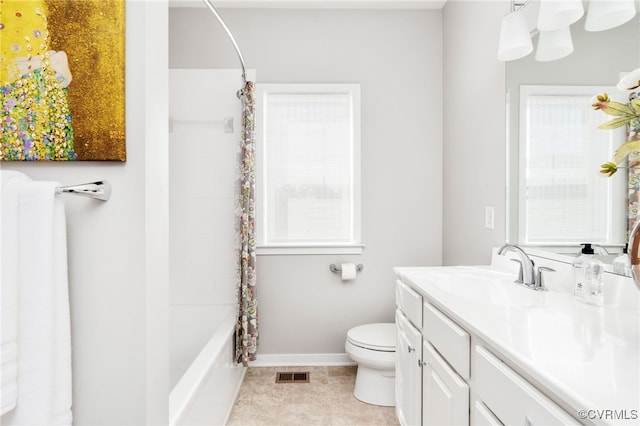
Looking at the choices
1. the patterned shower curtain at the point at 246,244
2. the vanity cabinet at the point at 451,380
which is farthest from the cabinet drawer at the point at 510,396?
the patterned shower curtain at the point at 246,244

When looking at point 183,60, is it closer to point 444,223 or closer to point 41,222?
point 41,222

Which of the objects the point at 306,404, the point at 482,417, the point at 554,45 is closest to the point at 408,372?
the point at 482,417

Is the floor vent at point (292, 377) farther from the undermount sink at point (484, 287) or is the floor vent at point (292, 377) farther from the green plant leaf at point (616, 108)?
the green plant leaf at point (616, 108)

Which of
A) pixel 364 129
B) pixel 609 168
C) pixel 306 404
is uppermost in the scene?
pixel 364 129

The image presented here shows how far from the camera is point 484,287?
4.74 feet

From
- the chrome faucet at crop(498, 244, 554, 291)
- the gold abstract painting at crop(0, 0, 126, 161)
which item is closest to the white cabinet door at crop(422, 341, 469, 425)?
the chrome faucet at crop(498, 244, 554, 291)

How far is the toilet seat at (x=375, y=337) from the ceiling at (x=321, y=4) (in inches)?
93.1

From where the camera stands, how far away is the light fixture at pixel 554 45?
1.37 m

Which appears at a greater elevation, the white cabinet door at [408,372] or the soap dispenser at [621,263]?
the soap dispenser at [621,263]

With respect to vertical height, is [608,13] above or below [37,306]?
above

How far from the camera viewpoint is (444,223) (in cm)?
260

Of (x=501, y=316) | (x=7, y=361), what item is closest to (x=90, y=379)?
(x=7, y=361)

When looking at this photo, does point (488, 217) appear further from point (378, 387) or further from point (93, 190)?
point (93, 190)

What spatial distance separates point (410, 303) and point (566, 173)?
0.85m
